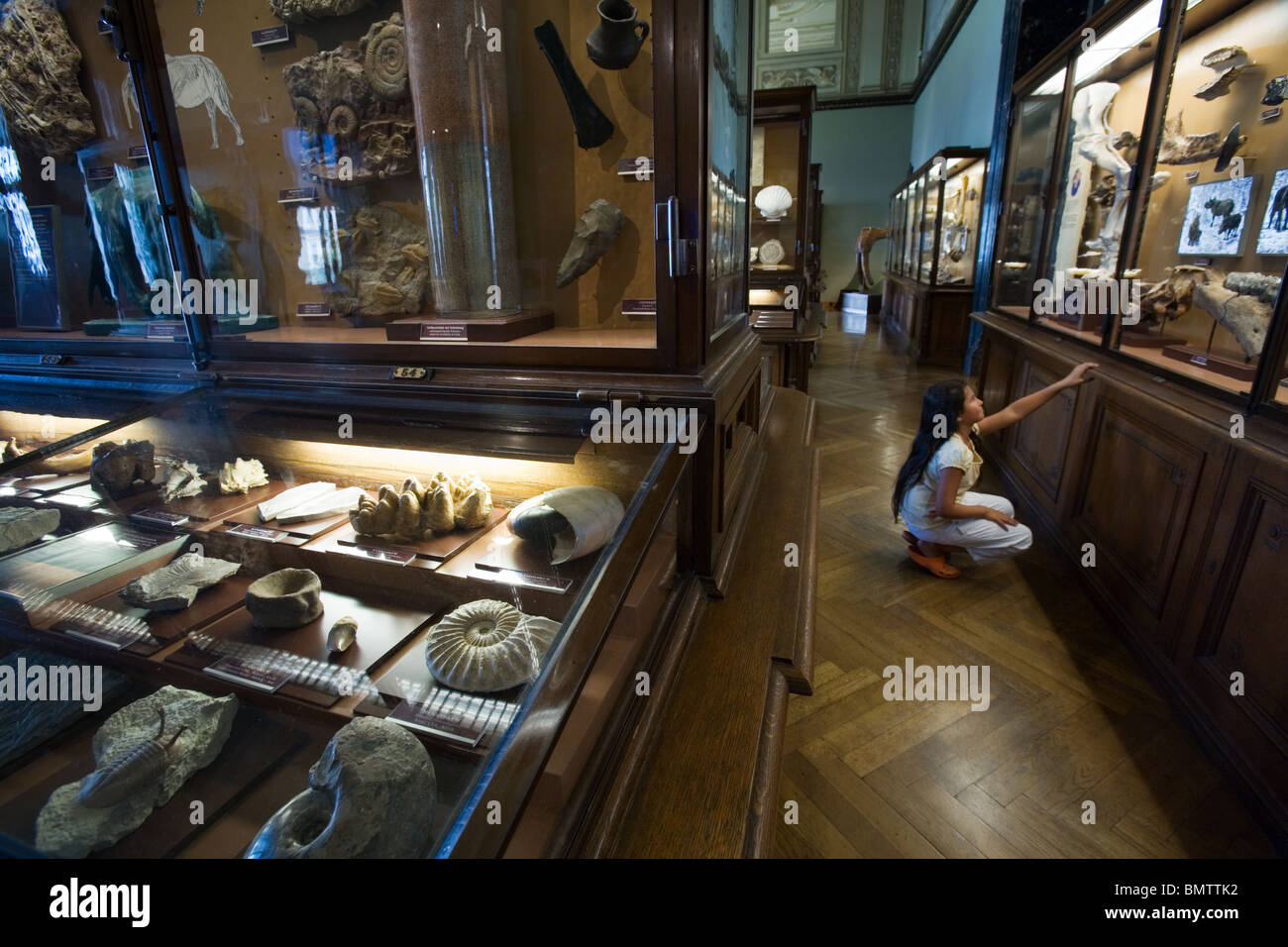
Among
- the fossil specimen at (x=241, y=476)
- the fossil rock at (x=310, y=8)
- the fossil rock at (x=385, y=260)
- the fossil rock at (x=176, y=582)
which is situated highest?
the fossil rock at (x=310, y=8)

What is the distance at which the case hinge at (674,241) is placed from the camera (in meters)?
1.34

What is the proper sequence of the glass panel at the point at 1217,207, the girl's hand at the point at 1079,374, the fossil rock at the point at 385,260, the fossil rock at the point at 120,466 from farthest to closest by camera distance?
the girl's hand at the point at 1079,374 → the glass panel at the point at 1217,207 → the fossil rock at the point at 385,260 → the fossil rock at the point at 120,466

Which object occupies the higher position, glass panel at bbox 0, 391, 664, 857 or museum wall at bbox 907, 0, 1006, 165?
museum wall at bbox 907, 0, 1006, 165

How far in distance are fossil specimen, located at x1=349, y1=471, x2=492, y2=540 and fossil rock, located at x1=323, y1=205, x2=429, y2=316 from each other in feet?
2.89

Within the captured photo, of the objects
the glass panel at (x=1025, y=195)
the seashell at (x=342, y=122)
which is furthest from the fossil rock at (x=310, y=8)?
the glass panel at (x=1025, y=195)

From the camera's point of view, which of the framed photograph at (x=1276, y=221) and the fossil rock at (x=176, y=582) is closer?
the fossil rock at (x=176, y=582)

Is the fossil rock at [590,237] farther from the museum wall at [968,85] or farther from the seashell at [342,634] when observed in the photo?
the museum wall at [968,85]

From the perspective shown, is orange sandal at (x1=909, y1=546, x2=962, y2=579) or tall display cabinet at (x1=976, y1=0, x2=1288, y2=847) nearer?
tall display cabinet at (x1=976, y1=0, x2=1288, y2=847)

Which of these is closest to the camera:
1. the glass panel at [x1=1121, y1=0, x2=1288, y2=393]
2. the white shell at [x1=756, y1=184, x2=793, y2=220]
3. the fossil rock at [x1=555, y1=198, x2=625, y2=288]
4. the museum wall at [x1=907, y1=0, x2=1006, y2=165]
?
the fossil rock at [x1=555, y1=198, x2=625, y2=288]

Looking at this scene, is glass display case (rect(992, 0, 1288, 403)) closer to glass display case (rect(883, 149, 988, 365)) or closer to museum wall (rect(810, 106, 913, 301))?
glass display case (rect(883, 149, 988, 365))

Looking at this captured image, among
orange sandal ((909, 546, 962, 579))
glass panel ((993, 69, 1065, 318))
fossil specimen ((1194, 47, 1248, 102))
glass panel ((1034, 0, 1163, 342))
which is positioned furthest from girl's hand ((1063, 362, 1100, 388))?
glass panel ((993, 69, 1065, 318))

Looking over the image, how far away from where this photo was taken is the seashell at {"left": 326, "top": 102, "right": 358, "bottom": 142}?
186 cm

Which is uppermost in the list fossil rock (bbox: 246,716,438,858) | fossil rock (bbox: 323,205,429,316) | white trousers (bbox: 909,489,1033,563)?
fossil rock (bbox: 323,205,429,316)
